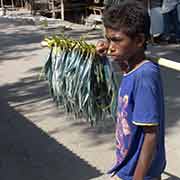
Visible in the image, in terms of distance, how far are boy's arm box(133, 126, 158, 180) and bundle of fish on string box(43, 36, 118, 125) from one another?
725 millimetres

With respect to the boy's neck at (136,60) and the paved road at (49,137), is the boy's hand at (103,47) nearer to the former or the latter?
the boy's neck at (136,60)

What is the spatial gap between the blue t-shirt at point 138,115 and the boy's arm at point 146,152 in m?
0.03

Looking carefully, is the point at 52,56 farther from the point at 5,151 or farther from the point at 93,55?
the point at 5,151

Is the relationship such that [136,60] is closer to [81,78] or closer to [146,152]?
[146,152]

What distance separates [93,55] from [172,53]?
639 cm

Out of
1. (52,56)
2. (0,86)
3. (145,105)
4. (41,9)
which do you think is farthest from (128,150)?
(41,9)

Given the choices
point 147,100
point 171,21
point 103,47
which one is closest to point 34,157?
point 103,47

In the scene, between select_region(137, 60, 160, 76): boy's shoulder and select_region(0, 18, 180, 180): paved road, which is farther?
select_region(0, 18, 180, 180): paved road

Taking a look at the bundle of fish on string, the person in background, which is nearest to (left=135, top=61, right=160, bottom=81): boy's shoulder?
the bundle of fish on string

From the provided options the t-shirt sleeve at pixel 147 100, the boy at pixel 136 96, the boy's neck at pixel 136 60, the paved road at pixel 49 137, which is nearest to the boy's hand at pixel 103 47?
the boy at pixel 136 96

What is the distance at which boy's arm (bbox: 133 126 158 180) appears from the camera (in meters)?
2.09

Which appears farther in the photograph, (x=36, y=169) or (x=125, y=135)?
(x=36, y=169)

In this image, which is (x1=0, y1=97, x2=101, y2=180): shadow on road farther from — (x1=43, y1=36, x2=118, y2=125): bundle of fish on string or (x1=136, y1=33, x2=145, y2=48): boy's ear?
(x1=136, y1=33, x2=145, y2=48): boy's ear

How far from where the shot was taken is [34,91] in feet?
22.2
